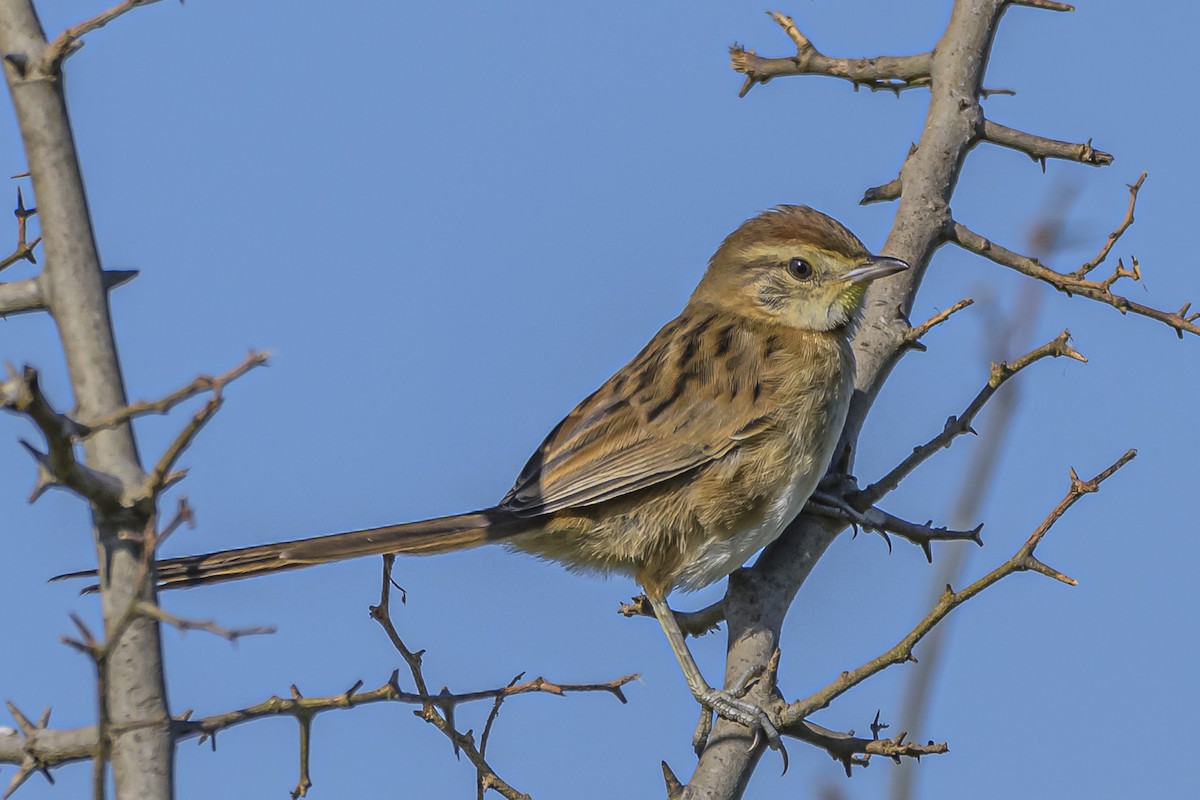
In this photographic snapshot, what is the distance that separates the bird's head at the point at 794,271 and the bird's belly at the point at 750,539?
900 millimetres

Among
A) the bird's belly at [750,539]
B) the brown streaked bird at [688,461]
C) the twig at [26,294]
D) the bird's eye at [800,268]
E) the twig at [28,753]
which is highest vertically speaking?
the bird's eye at [800,268]

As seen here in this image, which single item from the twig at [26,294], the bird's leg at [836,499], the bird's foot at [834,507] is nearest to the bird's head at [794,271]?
the bird's leg at [836,499]

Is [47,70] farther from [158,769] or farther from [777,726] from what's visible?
[777,726]

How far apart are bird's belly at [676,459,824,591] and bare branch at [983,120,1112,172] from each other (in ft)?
4.93

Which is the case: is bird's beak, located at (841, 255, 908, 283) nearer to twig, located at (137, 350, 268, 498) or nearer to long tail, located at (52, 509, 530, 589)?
long tail, located at (52, 509, 530, 589)

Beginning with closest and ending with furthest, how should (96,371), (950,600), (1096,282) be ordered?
(96,371)
(950,600)
(1096,282)

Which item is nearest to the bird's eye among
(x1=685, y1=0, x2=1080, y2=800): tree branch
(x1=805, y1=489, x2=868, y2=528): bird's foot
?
(x1=685, y1=0, x2=1080, y2=800): tree branch

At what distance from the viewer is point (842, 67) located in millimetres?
6070

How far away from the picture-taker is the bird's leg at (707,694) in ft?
14.9

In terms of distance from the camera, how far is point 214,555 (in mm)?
4957

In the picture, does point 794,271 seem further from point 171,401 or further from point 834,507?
point 171,401

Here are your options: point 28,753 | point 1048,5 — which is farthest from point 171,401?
point 1048,5

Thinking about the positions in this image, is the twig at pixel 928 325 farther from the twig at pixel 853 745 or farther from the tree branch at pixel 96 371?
the tree branch at pixel 96 371

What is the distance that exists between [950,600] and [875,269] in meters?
2.42
